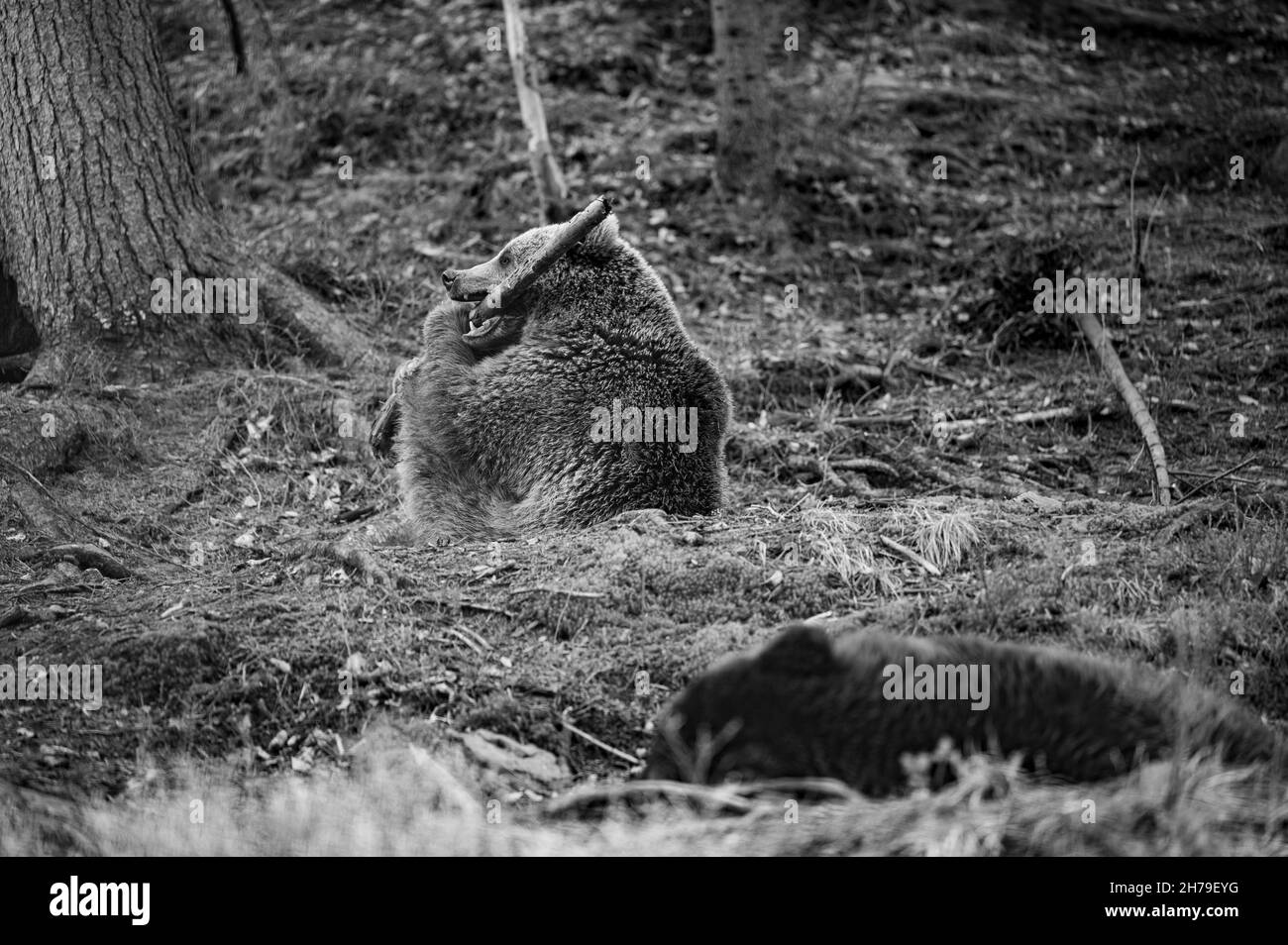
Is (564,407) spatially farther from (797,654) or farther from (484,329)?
(797,654)

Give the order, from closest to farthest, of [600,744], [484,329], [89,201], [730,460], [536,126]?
1. [600,744]
2. [484,329]
3. [89,201]
4. [730,460]
5. [536,126]

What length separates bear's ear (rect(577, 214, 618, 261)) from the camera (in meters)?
7.31

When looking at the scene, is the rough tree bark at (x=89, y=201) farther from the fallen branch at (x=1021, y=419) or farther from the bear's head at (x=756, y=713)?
the bear's head at (x=756, y=713)

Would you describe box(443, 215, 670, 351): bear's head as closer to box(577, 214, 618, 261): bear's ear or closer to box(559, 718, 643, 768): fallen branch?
box(577, 214, 618, 261): bear's ear

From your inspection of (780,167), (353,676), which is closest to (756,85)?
(780,167)

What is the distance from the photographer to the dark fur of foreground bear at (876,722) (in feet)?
12.0

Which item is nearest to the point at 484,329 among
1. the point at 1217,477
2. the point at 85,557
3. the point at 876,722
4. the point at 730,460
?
the point at 730,460

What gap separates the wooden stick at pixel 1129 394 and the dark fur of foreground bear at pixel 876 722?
4.55m

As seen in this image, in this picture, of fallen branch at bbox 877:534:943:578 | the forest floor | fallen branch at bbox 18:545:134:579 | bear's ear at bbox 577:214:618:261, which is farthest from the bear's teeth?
fallen branch at bbox 877:534:943:578

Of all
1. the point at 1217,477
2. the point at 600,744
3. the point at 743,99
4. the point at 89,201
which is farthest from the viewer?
the point at 743,99

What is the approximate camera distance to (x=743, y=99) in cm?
1272

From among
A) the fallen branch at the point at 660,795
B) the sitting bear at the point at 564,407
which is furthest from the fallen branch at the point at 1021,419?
the fallen branch at the point at 660,795

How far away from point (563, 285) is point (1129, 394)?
471 centimetres
